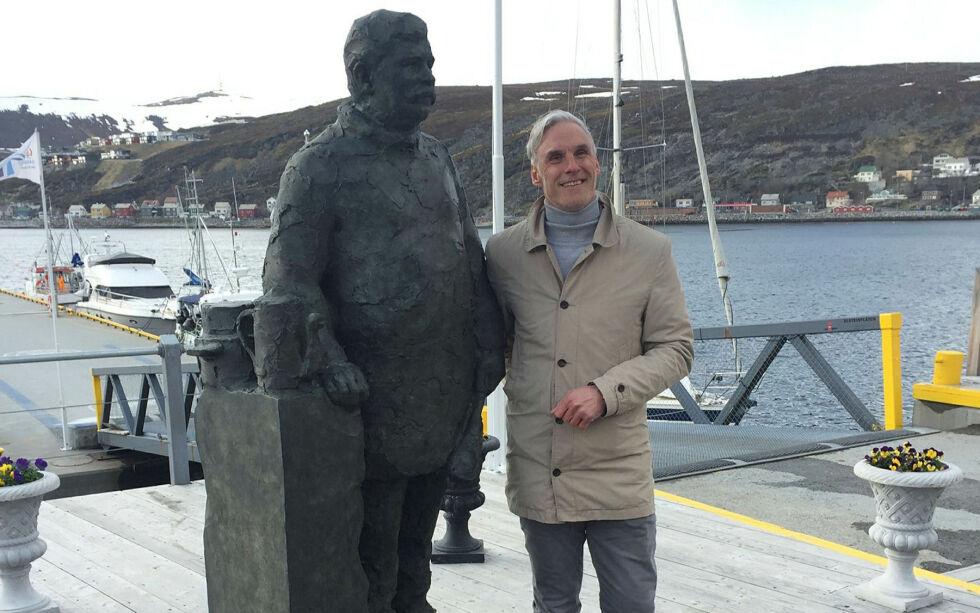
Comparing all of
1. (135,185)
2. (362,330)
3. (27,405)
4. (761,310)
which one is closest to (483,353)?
(362,330)

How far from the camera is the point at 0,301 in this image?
3294 centimetres

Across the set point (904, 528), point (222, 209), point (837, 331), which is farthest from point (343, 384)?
point (222, 209)

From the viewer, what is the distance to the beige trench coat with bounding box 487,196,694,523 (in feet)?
8.35

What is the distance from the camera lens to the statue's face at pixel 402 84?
2494 millimetres

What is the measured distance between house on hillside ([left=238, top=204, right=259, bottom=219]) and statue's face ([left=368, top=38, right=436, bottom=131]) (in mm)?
75000

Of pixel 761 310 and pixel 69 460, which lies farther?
pixel 761 310

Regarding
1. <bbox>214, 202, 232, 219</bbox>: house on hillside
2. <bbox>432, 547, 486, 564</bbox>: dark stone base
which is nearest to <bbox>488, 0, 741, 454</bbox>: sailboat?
<bbox>432, 547, 486, 564</bbox>: dark stone base

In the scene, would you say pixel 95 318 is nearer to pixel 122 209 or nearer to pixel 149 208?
pixel 122 209

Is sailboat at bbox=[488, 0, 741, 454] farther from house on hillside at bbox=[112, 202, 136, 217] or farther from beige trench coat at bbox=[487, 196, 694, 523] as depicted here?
house on hillside at bbox=[112, 202, 136, 217]

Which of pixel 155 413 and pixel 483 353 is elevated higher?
pixel 483 353

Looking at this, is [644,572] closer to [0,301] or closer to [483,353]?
[483,353]

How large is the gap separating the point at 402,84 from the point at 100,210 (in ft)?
339

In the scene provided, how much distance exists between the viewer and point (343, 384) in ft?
8.14

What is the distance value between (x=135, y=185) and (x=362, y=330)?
9902 centimetres
